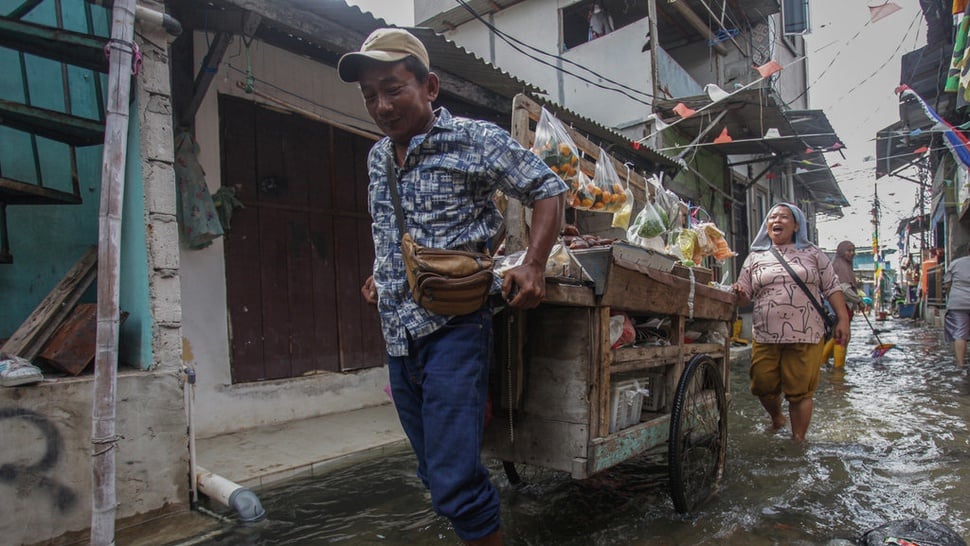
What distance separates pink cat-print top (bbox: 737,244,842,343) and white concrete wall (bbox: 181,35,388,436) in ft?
12.7

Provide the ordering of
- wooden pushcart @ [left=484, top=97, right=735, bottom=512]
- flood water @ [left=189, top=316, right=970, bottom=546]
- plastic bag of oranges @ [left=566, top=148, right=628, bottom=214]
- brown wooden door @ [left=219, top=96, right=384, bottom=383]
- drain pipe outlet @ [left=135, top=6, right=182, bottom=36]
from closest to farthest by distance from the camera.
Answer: wooden pushcart @ [left=484, top=97, right=735, bottom=512] < flood water @ [left=189, top=316, right=970, bottom=546] < drain pipe outlet @ [left=135, top=6, right=182, bottom=36] < plastic bag of oranges @ [left=566, top=148, right=628, bottom=214] < brown wooden door @ [left=219, top=96, right=384, bottom=383]

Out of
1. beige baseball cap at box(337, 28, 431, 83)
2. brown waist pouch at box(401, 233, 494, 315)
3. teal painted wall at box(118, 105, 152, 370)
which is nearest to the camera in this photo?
brown waist pouch at box(401, 233, 494, 315)

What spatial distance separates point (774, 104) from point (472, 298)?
10.2 metres

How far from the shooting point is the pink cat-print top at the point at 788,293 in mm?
4180

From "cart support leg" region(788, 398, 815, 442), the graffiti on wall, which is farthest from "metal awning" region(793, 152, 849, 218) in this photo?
the graffiti on wall

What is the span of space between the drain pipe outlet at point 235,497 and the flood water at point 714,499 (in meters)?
0.07

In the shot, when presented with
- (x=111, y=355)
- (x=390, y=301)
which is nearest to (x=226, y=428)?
(x=111, y=355)

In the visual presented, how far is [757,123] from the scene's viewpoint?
11.2 metres

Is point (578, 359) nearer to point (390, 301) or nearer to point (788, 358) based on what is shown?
point (390, 301)

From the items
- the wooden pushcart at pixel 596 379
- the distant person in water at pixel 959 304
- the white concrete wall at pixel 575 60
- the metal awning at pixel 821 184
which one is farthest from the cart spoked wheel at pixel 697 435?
the metal awning at pixel 821 184

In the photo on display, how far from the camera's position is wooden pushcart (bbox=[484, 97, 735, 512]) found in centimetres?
229

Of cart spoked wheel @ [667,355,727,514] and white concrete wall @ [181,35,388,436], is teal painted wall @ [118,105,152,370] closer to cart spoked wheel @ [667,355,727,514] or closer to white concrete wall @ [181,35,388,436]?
white concrete wall @ [181,35,388,436]

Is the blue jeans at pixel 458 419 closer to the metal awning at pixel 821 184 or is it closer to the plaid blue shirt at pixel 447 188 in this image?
the plaid blue shirt at pixel 447 188

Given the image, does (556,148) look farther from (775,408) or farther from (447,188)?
(775,408)
